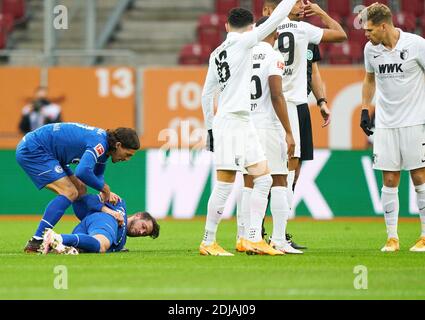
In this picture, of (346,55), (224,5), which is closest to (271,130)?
(346,55)

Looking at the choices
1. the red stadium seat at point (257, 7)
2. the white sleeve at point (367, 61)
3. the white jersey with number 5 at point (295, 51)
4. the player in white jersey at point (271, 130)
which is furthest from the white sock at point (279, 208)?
the red stadium seat at point (257, 7)

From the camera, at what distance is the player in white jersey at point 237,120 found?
33.8 ft

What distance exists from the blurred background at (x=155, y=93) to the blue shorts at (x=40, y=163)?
176 inches

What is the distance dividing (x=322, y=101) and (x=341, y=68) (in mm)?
8434

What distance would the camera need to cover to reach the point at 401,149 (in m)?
11.4

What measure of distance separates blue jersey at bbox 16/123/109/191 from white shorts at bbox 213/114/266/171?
1.26m

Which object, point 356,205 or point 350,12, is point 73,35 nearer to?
point 350,12

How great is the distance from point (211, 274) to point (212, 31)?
569 inches

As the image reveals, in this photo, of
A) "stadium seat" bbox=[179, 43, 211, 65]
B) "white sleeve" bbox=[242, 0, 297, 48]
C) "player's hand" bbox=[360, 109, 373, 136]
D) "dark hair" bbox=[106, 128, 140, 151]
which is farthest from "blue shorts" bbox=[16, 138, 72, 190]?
"stadium seat" bbox=[179, 43, 211, 65]

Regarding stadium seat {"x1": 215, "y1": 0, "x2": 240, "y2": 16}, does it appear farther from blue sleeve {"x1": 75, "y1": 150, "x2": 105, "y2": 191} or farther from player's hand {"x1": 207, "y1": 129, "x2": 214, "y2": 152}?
blue sleeve {"x1": 75, "y1": 150, "x2": 105, "y2": 191}

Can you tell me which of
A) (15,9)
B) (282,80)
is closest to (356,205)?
(282,80)

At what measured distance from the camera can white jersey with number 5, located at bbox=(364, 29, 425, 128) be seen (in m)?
11.3

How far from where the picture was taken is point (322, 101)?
40.2 ft

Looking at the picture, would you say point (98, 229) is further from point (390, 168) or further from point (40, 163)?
point (390, 168)
